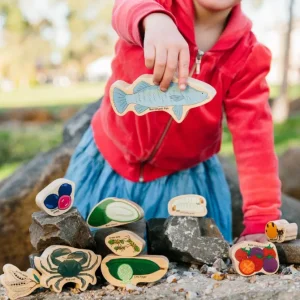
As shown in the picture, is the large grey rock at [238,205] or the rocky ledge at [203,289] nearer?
the rocky ledge at [203,289]

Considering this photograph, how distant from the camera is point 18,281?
1.15 m

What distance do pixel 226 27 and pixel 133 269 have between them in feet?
2.46

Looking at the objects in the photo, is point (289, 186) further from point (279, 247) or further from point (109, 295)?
point (109, 295)

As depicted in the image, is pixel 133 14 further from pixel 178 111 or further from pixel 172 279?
pixel 172 279

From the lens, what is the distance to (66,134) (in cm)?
289

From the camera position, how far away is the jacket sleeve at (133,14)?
122cm

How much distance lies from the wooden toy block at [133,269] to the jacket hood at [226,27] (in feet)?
2.05

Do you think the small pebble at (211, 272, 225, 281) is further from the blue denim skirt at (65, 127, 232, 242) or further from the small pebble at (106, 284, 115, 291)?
the blue denim skirt at (65, 127, 232, 242)

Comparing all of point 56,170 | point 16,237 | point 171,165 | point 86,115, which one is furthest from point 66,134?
point 171,165

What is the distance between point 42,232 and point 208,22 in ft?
2.54

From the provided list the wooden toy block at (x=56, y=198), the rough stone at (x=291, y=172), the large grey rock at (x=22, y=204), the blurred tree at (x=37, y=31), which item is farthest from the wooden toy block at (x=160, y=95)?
the blurred tree at (x=37, y=31)

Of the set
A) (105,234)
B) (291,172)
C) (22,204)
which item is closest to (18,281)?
(105,234)

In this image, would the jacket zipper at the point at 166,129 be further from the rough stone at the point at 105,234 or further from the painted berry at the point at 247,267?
the painted berry at the point at 247,267

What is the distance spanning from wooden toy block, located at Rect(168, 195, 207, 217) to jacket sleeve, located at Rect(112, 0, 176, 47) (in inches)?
15.3
